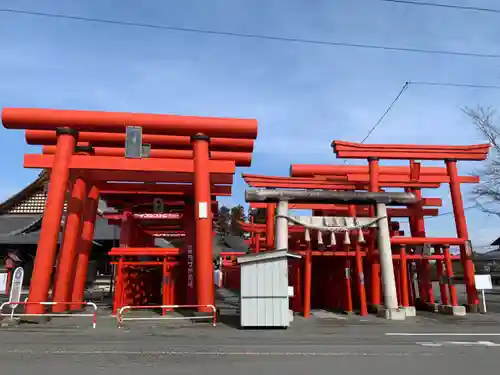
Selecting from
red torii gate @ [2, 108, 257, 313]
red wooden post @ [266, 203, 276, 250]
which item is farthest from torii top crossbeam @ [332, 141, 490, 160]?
red wooden post @ [266, 203, 276, 250]

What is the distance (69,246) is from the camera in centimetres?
1421

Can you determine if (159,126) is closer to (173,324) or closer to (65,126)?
(65,126)

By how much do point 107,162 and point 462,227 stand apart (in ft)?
41.3

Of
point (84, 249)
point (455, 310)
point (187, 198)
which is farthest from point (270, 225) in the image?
point (455, 310)

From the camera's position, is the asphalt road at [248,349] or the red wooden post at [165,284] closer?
the asphalt road at [248,349]

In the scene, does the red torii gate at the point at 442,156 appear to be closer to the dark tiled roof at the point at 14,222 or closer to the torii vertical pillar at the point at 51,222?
the torii vertical pillar at the point at 51,222

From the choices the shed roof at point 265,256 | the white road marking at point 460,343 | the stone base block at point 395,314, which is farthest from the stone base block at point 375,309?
the white road marking at point 460,343

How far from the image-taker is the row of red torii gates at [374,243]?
596 inches

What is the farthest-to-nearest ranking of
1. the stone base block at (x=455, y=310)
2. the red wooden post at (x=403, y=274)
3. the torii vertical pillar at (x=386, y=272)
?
the red wooden post at (x=403, y=274) < the stone base block at (x=455, y=310) < the torii vertical pillar at (x=386, y=272)

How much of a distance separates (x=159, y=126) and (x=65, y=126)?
9.27ft

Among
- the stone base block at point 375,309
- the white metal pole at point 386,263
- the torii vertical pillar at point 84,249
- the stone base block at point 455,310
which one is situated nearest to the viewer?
the white metal pole at point 386,263

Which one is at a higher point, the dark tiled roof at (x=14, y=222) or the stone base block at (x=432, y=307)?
the dark tiled roof at (x=14, y=222)

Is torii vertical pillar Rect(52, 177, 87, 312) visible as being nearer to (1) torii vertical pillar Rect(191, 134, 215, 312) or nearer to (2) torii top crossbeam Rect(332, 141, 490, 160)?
(1) torii vertical pillar Rect(191, 134, 215, 312)

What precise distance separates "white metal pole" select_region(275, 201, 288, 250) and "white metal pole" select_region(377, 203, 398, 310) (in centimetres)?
317
